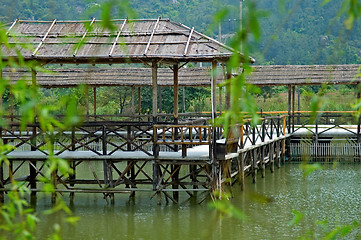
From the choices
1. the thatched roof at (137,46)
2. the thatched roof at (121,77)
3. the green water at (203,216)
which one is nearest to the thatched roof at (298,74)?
the thatched roof at (121,77)

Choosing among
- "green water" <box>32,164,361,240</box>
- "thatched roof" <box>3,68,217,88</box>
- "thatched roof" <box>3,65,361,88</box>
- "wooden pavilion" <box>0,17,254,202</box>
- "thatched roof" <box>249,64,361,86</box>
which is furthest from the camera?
"thatched roof" <box>3,68,217,88</box>

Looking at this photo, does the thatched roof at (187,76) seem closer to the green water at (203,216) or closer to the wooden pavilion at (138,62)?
the green water at (203,216)

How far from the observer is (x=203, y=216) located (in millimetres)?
11055

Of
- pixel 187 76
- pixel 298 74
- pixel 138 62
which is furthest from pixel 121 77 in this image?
pixel 138 62

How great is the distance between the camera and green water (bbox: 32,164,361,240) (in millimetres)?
9766

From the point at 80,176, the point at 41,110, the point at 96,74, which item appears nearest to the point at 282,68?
the point at 96,74

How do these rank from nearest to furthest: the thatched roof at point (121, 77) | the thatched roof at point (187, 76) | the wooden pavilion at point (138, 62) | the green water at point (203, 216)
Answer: the green water at point (203, 216) < the wooden pavilion at point (138, 62) < the thatched roof at point (187, 76) < the thatched roof at point (121, 77)

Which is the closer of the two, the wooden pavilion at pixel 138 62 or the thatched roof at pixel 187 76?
the wooden pavilion at pixel 138 62

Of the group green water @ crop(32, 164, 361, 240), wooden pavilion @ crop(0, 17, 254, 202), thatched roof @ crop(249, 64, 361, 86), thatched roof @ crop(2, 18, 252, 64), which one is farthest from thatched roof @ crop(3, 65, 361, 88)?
wooden pavilion @ crop(0, 17, 254, 202)

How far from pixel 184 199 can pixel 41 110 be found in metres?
11.1

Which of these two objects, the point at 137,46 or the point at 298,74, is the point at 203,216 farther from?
the point at 298,74

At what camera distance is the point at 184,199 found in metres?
12.7

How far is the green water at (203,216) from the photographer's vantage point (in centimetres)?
977

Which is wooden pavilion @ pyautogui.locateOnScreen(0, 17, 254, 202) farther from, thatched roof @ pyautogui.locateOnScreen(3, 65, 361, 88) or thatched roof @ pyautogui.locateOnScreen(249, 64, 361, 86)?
thatched roof @ pyautogui.locateOnScreen(249, 64, 361, 86)
